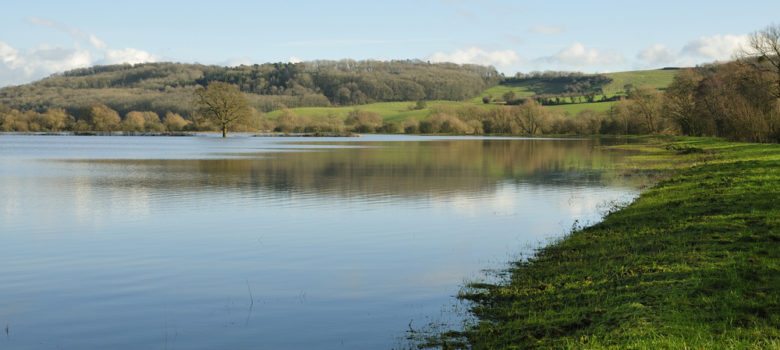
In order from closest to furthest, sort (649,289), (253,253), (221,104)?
1. (649,289)
2. (253,253)
3. (221,104)

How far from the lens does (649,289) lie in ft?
34.4

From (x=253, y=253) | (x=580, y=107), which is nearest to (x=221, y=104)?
(x=253, y=253)

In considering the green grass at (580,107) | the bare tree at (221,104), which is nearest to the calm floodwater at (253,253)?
the bare tree at (221,104)

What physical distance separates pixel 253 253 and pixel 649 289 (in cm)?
1032

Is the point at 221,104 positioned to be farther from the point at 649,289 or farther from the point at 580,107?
the point at 649,289

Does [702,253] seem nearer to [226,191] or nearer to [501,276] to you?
[501,276]

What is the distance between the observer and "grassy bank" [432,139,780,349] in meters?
8.23

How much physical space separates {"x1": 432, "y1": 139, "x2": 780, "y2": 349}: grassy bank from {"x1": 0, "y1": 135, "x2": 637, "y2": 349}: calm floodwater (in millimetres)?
1475

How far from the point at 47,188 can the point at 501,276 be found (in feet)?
89.9

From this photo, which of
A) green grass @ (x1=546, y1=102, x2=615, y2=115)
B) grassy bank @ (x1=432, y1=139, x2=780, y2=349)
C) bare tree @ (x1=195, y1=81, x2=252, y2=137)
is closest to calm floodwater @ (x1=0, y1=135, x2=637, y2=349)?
grassy bank @ (x1=432, y1=139, x2=780, y2=349)

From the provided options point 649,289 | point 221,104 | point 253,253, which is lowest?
point 253,253

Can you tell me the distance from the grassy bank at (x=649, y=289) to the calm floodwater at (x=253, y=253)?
147 centimetres

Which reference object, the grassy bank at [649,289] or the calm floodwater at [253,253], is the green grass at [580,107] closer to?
the calm floodwater at [253,253]

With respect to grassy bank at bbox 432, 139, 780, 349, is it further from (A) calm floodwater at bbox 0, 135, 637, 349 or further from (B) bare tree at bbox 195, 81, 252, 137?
(B) bare tree at bbox 195, 81, 252, 137
